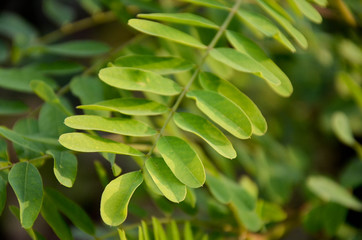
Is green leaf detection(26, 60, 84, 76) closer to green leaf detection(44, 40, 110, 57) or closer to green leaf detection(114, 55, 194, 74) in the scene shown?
green leaf detection(44, 40, 110, 57)

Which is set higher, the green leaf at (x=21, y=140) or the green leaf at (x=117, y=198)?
the green leaf at (x=117, y=198)

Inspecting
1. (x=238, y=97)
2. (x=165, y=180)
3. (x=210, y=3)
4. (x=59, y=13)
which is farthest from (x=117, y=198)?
(x=59, y=13)

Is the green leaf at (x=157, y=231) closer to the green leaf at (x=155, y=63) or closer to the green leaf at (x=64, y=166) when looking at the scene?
the green leaf at (x=64, y=166)

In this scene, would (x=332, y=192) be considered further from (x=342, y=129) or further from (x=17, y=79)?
(x=17, y=79)

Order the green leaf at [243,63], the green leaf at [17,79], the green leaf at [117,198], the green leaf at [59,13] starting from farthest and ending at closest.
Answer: the green leaf at [59,13], the green leaf at [17,79], the green leaf at [243,63], the green leaf at [117,198]

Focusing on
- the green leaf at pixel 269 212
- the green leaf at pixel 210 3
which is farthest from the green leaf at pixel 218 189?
the green leaf at pixel 210 3

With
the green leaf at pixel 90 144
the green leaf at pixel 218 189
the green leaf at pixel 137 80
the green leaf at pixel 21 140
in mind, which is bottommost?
the green leaf at pixel 21 140

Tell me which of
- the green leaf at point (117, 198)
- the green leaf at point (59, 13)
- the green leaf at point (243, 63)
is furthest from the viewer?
the green leaf at point (59, 13)

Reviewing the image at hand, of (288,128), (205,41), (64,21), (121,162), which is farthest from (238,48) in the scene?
(121,162)
